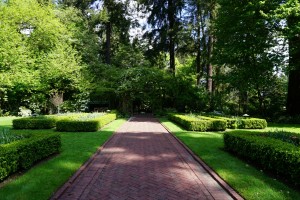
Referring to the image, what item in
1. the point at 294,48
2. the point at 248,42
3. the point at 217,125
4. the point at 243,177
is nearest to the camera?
the point at 243,177

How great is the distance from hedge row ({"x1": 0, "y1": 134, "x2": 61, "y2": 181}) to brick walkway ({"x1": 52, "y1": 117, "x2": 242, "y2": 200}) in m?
1.56

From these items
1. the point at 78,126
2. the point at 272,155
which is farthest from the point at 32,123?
the point at 272,155

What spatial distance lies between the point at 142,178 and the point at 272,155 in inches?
142

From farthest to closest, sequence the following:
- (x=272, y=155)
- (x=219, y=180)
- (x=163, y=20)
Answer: (x=163, y=20)
(x=272, y=155)
(x=219, y=180)

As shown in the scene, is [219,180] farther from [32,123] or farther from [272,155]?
[32,123]

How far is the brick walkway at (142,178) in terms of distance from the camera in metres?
6.29

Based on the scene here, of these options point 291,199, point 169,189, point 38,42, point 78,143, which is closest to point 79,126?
point 78,143

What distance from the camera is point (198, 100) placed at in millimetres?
32000

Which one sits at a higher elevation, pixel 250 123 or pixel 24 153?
pixel 250 123

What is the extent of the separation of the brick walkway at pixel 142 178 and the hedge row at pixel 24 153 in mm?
1560

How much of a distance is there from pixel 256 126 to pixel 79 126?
39.8ft

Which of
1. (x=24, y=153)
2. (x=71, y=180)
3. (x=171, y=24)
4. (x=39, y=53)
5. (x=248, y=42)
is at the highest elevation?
(x=171, y=24)

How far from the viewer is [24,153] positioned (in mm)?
7961

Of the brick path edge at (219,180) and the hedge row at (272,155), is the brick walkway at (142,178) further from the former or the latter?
the hedge row at (272,155)
